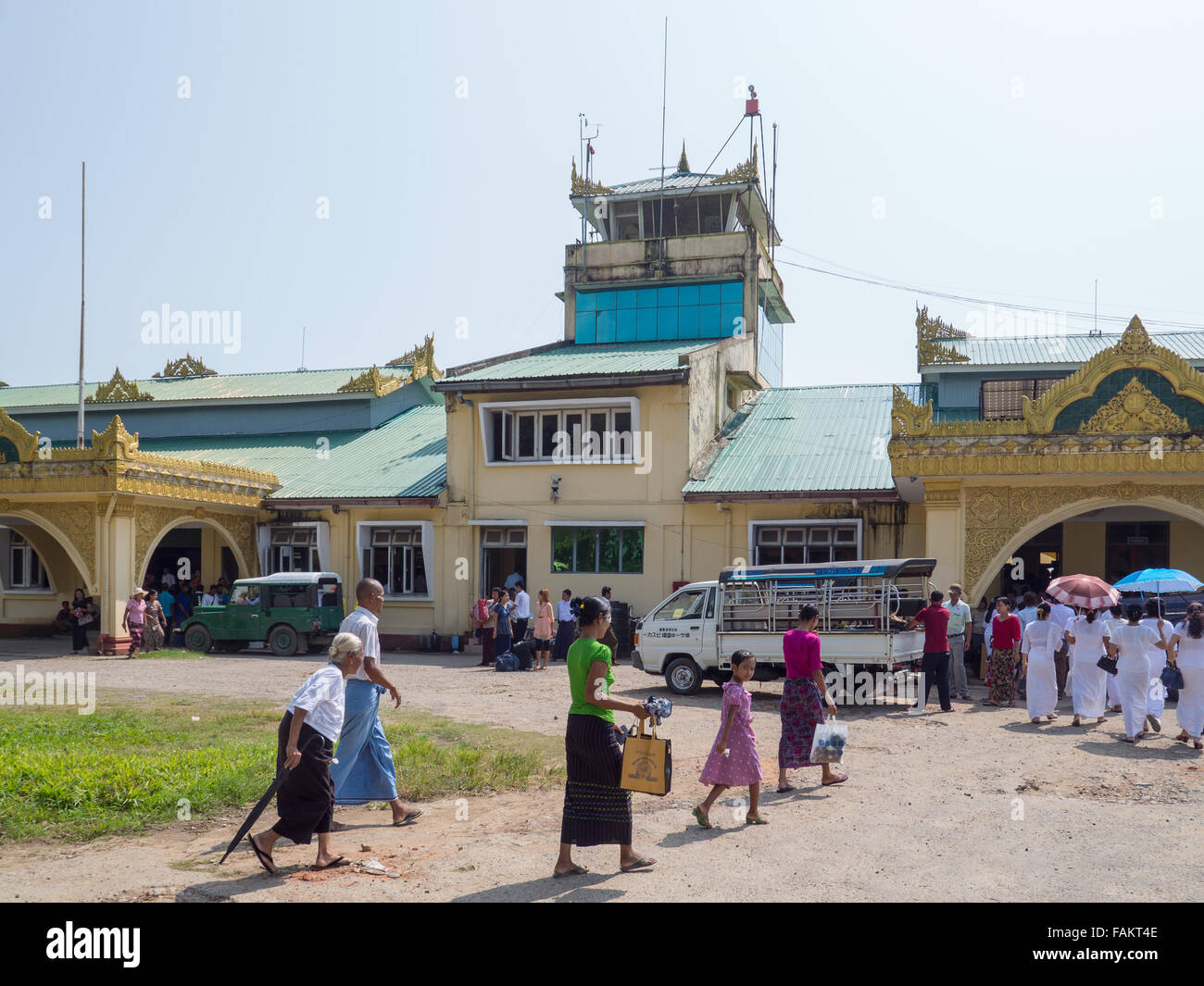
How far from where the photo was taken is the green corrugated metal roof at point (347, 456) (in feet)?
82.6

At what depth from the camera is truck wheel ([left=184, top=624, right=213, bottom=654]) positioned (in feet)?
74.8

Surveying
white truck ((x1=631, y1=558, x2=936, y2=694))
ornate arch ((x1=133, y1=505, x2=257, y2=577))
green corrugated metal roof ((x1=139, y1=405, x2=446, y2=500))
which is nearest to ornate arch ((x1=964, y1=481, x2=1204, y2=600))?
white truck ((x1=631, y1=558, x2=936, y2=694))

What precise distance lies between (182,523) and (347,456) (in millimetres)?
5597

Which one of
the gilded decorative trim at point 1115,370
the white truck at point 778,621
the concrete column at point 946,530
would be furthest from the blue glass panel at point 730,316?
the white truck at point 778,621

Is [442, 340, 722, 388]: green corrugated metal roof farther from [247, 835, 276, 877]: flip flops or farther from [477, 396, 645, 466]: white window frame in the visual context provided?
[247, 835, 276, 877]: flip flops

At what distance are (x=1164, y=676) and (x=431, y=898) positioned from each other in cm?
1040

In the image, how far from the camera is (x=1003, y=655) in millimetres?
14742

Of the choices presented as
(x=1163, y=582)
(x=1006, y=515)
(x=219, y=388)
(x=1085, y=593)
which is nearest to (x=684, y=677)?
(x=1085, y=593)

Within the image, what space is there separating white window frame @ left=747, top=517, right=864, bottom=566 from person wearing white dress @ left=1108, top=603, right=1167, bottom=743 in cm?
966

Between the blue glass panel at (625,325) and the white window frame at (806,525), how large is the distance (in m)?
9.44

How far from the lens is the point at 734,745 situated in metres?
7.95

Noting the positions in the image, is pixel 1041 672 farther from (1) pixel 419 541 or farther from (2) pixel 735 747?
(1) pixel 419 541

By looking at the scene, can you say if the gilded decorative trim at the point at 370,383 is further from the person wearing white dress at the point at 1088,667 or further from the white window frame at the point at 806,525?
the person wearing white dress at the point at 1088,667

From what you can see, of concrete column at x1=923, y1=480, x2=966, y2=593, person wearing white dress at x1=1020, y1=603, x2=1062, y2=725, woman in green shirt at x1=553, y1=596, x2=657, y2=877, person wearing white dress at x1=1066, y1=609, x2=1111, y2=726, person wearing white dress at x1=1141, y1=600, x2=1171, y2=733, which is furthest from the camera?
concrete column at x1=923, y1=480, x2=966, y2=593
